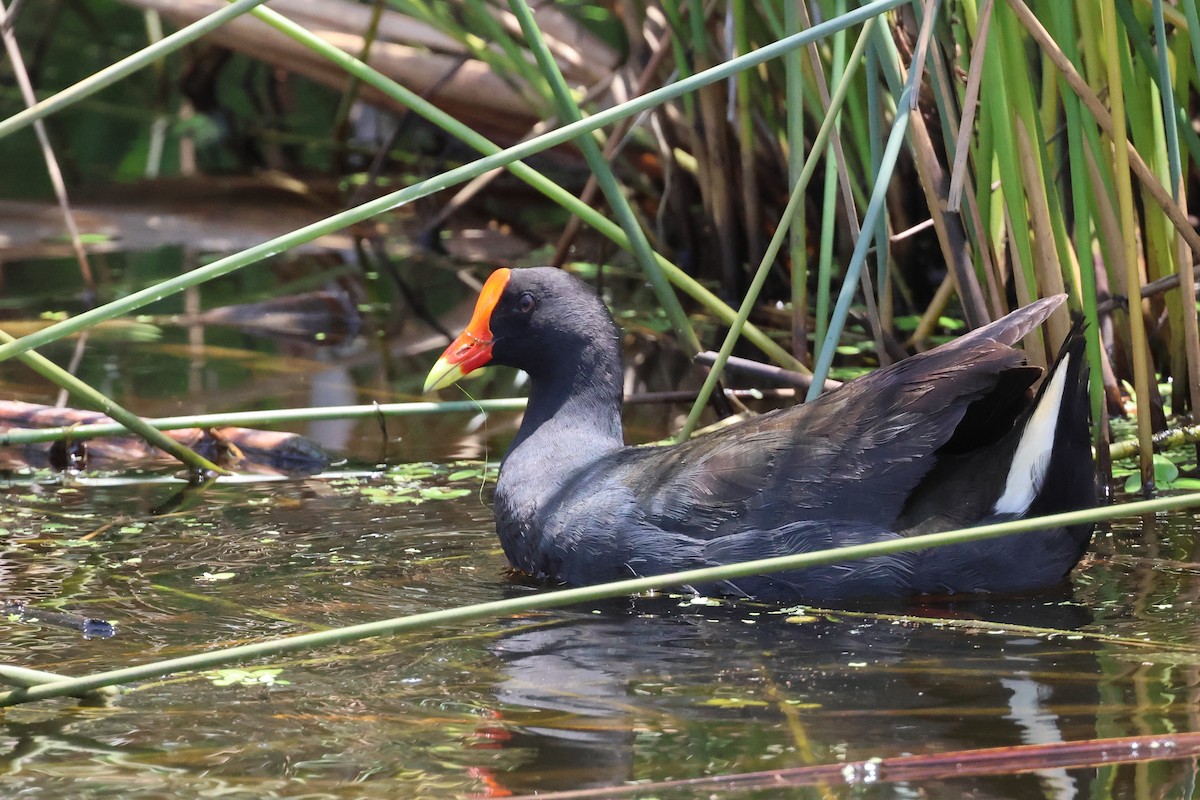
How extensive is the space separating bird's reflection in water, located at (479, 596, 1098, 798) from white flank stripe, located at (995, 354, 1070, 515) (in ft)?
0.63

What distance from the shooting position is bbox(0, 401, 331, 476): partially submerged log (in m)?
4.13

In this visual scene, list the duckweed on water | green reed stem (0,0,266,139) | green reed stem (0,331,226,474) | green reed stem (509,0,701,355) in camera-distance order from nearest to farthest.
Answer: green reed stem (0,0,266,139)
green reed stem (509,0,701,355)
green reed stem (0,331,226,474)
the duckweed on water

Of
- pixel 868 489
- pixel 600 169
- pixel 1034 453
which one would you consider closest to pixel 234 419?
pixel 600 169

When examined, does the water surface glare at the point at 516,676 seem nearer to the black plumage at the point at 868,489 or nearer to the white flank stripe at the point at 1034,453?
the black plumage at the point at 868,489

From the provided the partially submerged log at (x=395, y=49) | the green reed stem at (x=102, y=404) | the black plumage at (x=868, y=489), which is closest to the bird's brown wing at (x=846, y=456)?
the black plumage at (x=868, y=489)

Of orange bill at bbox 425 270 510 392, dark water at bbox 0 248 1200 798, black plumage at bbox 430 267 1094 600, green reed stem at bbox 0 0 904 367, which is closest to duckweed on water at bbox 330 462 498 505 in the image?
dark water at bbox 0 248 1200 798

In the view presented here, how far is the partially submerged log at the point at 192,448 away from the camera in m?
4.13

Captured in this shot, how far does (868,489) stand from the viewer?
3025 millimetres

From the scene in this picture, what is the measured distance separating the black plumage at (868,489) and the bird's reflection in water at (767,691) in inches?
3.4

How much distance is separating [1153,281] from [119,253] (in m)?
4.51

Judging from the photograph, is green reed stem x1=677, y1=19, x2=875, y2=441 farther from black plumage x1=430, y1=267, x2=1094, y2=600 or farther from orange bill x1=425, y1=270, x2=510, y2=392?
orange bill x1=425, y1=270, x2=510, y2=392

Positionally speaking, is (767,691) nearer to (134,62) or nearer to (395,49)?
(134,62)

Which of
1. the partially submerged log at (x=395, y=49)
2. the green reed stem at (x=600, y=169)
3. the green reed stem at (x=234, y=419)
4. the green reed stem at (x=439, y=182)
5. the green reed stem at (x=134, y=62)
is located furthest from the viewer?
the partially submerged log at (x=395, y=49)

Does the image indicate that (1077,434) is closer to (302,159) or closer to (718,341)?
(718,341)
